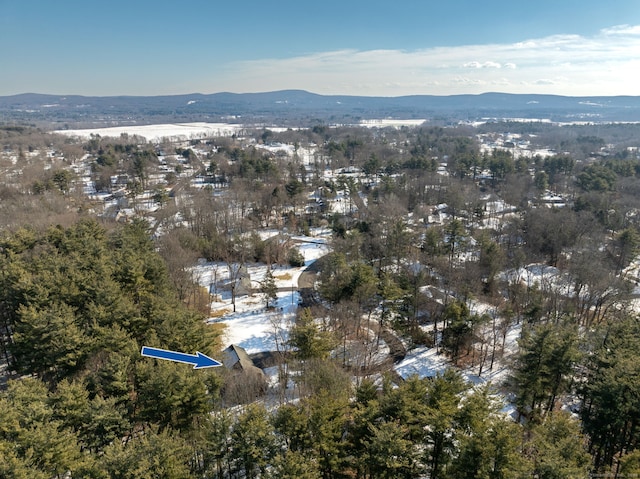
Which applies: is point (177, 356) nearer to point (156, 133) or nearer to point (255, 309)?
point (255, 309)

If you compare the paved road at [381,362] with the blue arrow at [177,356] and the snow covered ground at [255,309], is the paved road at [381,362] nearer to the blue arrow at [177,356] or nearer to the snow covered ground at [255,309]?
the snow covered ground at [255,309]

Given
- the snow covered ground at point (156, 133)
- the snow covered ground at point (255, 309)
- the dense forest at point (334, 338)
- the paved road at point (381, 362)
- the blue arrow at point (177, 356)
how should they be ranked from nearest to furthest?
the blue arrow at point (177, 356) → the dense forest at point (334, 338) → the paved road at point (381, 362) → the snow covered ground at point (255, 309) → the snow covered ground at point (156, 133)

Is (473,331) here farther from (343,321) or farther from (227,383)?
(227,383)

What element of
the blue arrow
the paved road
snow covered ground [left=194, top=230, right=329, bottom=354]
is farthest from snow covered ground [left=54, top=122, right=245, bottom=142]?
the blue arrow

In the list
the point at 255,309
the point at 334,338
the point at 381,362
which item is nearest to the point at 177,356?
the point at 334,338

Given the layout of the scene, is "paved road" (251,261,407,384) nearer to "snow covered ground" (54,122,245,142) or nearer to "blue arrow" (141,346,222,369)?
"blue arrow" (141,346,222,369)

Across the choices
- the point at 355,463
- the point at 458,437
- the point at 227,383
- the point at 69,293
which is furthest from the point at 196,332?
the point at 458,437

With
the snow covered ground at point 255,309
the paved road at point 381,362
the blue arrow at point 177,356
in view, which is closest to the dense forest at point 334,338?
the paved road at point 381,362

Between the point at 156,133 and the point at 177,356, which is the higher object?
the point at 156,133
